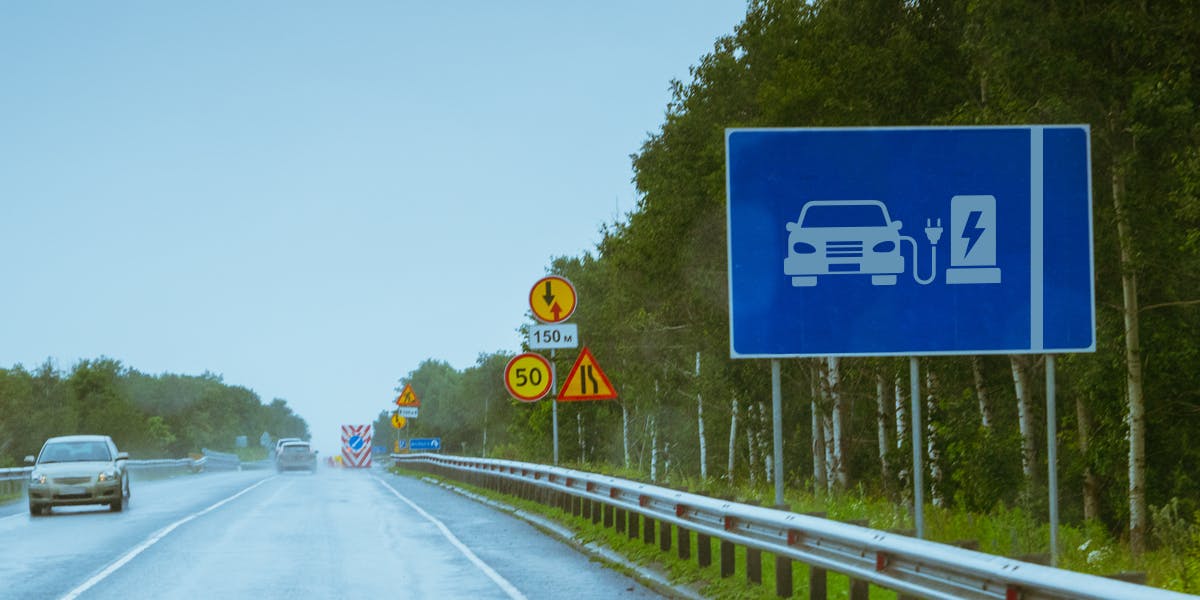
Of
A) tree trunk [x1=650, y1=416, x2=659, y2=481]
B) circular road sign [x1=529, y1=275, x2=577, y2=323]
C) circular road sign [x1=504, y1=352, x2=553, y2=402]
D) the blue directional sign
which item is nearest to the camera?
the blue directional sign

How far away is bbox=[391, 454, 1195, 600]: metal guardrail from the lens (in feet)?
24.1

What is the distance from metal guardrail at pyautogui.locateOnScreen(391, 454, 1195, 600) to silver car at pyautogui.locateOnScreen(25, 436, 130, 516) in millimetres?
13293

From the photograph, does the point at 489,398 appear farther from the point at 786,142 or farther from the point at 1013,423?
the point at 786,142

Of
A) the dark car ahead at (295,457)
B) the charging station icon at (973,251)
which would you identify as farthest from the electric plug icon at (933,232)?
the dark car ahead at (295,457)

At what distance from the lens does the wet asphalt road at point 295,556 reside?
46.6ft

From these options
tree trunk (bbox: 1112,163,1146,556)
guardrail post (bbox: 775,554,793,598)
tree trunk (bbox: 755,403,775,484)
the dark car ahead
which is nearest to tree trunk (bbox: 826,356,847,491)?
tree trunk (bbox: 755,403,775,484)

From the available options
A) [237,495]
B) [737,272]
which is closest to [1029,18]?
[737,272]

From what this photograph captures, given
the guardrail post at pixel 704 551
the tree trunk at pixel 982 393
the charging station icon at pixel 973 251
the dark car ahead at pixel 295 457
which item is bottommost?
the dark car ahead at pixel 295 457

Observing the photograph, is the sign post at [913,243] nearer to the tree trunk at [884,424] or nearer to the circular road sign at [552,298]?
the circular road sign at [552,298]

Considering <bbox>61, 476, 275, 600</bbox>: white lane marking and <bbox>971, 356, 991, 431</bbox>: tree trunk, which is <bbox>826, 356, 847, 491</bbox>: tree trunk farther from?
<bbox>61, 476, 275, 600</bbox>: white lane marking

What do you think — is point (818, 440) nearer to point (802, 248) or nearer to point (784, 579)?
point (802, 248)

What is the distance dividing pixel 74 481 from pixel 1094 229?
2060 cm

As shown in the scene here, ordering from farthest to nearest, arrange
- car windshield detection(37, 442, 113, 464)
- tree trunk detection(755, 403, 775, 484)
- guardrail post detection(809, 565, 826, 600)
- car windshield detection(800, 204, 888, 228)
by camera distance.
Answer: tree trunk detection(755, 403, 775, 484) → car windshield detection(37, 442, 113, 464) → car windshield detection(800, 204, 888, 228) → guardrail post detection(809, 565, 826, 600)

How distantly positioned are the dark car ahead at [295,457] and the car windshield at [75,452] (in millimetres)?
42059
